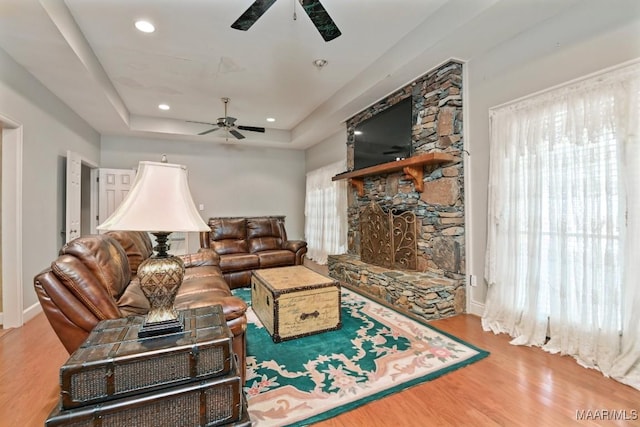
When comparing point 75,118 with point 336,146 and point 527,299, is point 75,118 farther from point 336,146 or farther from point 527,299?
point 527,299

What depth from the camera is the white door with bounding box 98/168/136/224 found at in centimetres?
522

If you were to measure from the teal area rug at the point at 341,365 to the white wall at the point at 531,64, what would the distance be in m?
1.00

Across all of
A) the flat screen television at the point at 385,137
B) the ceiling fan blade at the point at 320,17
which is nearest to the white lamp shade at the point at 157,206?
the ceiling fan blade at the point at 320,17

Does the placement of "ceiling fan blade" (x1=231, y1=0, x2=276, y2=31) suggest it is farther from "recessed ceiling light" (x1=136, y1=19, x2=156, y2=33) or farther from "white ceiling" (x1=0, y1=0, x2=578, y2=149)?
"recessed ceiling light" (x1=136, y1=19, x2=156, y2=33)

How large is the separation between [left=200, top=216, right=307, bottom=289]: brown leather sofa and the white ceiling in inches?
84.1

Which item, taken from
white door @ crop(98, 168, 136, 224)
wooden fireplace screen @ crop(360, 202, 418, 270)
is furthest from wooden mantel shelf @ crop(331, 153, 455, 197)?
white door @ crop(98, 168, 136, 224)

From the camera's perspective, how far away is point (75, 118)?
4277mm

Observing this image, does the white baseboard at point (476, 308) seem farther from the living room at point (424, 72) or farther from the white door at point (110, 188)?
the white door at point (110, 188)

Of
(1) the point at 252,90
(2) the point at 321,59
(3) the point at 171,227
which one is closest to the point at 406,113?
(2) the point at 321,59

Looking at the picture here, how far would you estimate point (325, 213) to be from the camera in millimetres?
6000

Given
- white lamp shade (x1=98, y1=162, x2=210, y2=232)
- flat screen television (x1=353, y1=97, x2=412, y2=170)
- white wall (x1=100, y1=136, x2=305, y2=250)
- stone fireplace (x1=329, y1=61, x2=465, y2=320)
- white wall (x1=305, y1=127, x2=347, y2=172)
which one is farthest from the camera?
white wall (x1=100, y1=136, x2=305, y2=250)

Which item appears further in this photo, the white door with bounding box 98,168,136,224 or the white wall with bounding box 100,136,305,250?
the white wall with bounding box 100,136,305,250

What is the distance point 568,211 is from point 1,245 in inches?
204

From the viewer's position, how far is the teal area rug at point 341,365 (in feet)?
5.41
